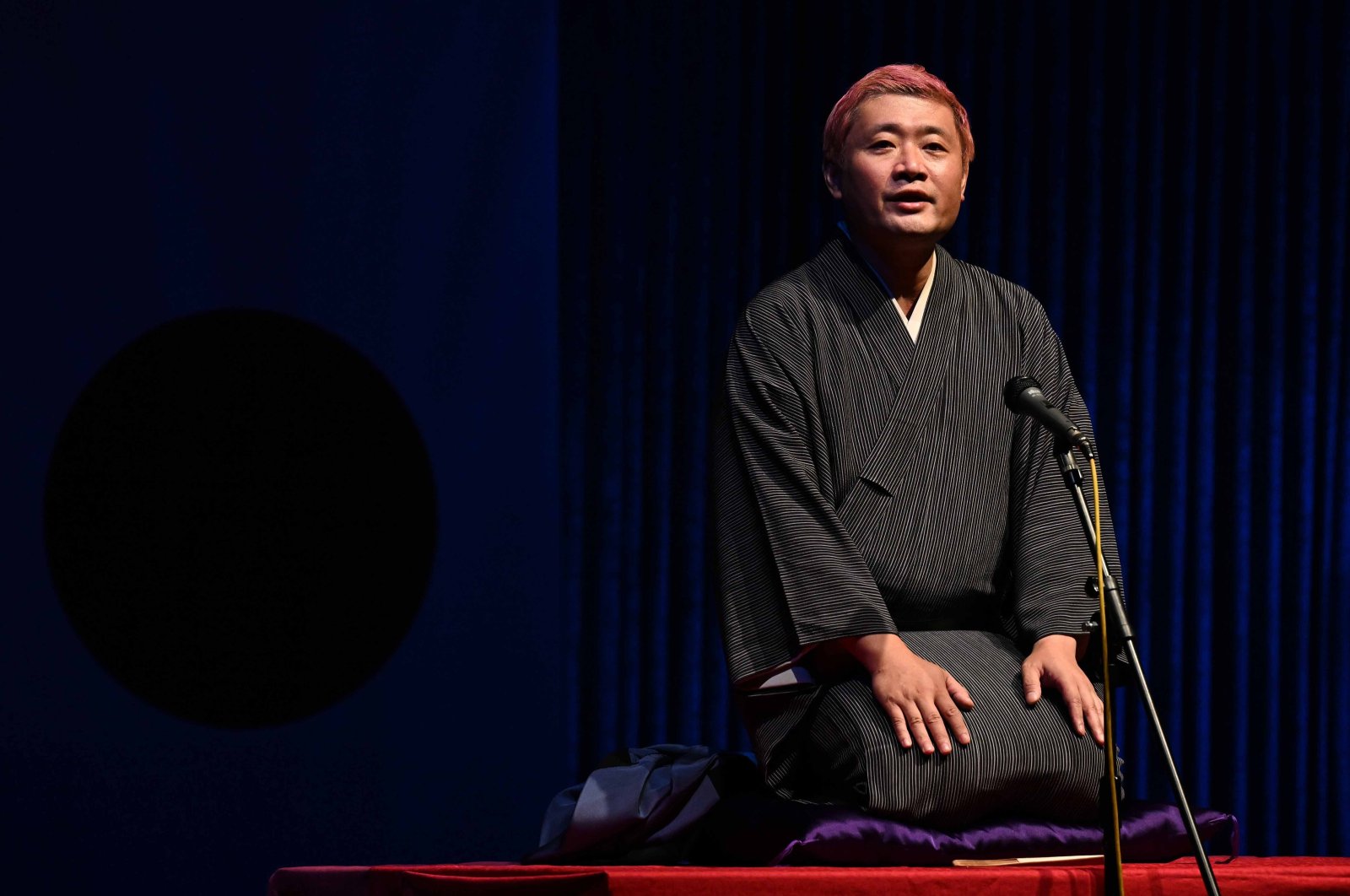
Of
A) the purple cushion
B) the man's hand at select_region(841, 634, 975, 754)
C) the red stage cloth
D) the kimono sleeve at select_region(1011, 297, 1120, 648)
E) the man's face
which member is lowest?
the red stage cloth

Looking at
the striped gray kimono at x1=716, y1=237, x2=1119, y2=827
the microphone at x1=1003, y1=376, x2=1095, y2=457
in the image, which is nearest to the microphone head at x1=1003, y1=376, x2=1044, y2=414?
the microphone at x1=1003, y1=376, x2=1095, y2=457

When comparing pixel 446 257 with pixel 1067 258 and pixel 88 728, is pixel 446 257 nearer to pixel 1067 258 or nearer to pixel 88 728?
pixel 88 728

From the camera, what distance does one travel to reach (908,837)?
1708mm

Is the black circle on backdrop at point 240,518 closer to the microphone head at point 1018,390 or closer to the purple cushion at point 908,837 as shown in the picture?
the purple cushion at point 908,837

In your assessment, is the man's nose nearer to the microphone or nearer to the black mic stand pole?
the microphone

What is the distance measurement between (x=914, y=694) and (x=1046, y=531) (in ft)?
1.42

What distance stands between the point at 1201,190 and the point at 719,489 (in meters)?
1.75

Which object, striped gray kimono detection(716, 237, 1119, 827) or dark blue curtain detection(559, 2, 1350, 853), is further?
dark blue curtain detection(559, 2, 1350, 853)

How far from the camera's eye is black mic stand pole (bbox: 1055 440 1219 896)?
1.42m

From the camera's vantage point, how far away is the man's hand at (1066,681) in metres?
1.83

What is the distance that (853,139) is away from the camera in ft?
7.01

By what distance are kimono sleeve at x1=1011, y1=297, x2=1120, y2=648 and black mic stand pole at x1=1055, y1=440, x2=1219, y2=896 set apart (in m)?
0.35

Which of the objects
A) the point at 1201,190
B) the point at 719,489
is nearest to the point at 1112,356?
the point at 1201,190

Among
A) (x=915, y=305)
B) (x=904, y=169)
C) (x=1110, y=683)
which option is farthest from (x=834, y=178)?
(x=1110, y=683)
